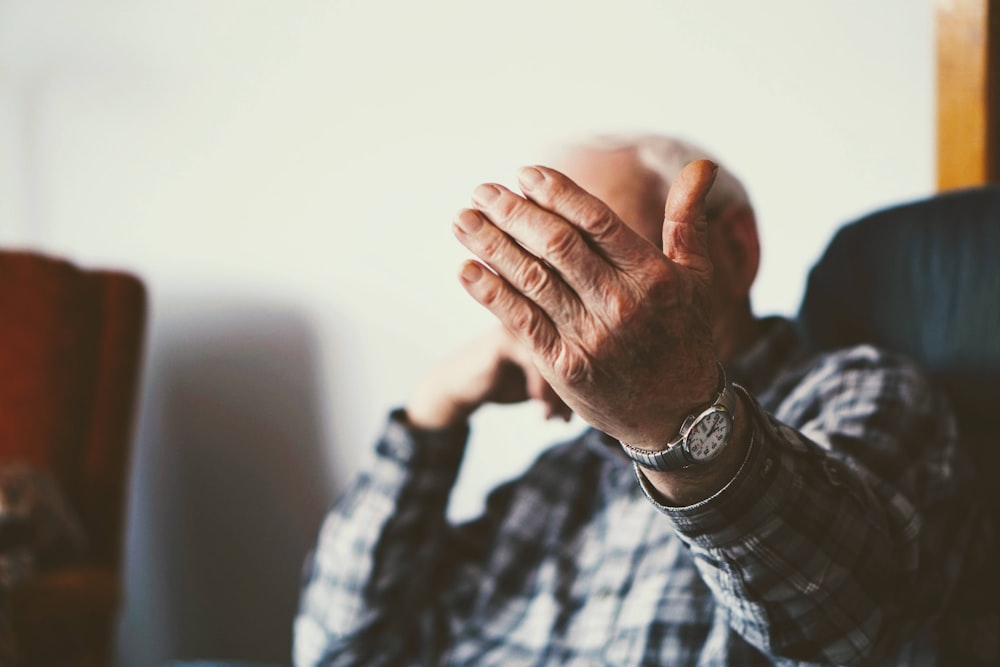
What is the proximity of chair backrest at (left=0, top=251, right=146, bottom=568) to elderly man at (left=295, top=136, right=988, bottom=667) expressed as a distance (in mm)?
743

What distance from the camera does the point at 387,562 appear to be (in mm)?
1139

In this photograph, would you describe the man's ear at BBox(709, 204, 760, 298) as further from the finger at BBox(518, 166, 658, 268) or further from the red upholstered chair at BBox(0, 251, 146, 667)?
the red upholstered chair at BBox(0, 251, 146, 667)

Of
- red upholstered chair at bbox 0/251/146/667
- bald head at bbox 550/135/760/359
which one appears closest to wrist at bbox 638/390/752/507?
bald head at bbox 550/135/760/359

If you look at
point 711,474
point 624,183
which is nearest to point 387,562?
point 624,183

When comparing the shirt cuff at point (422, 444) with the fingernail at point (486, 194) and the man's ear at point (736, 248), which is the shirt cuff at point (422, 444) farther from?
the fingernail at point (486, 194)

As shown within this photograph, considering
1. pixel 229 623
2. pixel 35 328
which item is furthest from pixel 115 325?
pixel 229 623

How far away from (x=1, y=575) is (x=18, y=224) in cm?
106

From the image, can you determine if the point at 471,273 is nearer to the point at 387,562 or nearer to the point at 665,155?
the point at 665,155

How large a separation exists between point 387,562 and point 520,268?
73cm

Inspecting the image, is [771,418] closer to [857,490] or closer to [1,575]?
[857,490]

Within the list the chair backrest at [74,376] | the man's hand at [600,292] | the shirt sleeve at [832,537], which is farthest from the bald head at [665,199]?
the chair backrest at [74,376]

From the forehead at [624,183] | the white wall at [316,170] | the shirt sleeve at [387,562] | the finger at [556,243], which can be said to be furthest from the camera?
the white wall at [316,170]

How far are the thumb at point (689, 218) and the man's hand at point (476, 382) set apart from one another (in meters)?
0.45

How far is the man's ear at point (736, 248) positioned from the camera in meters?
1.00
